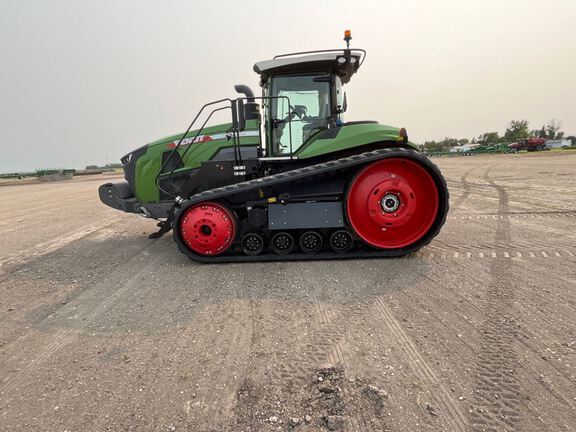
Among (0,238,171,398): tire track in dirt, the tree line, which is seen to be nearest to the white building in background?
the tree line

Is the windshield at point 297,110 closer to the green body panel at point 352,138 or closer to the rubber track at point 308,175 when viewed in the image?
the green body panel at point 352,138

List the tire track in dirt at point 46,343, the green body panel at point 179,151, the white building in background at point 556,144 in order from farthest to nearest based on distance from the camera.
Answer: the white building in background at point 556,144 → the green body panel at point 179,151 → the tire track in dirt at point 46,343

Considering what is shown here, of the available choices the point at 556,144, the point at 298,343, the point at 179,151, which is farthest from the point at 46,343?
the point at 556,144

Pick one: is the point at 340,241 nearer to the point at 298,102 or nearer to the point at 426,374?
the point at 298,102

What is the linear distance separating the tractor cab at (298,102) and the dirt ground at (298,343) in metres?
1.90

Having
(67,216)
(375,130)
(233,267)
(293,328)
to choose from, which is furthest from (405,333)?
(67,216)

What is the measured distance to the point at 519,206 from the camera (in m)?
7.79

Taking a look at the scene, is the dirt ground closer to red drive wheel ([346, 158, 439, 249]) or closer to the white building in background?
red drive wheel ([346, 158, 439, 249])

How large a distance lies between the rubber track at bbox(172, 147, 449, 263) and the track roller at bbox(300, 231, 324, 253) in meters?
0.08

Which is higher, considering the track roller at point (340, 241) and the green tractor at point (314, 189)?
the green tractor at point (314, 189)

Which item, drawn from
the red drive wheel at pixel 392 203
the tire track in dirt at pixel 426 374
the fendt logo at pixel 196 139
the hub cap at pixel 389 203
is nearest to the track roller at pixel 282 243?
the red drive wheel at pixel 392 203

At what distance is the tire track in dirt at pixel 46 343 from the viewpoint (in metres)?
2.39

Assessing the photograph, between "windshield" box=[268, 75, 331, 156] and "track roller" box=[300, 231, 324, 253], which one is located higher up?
"windshield" box=[268, 75, 331, 156]

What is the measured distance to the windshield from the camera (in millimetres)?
4930
